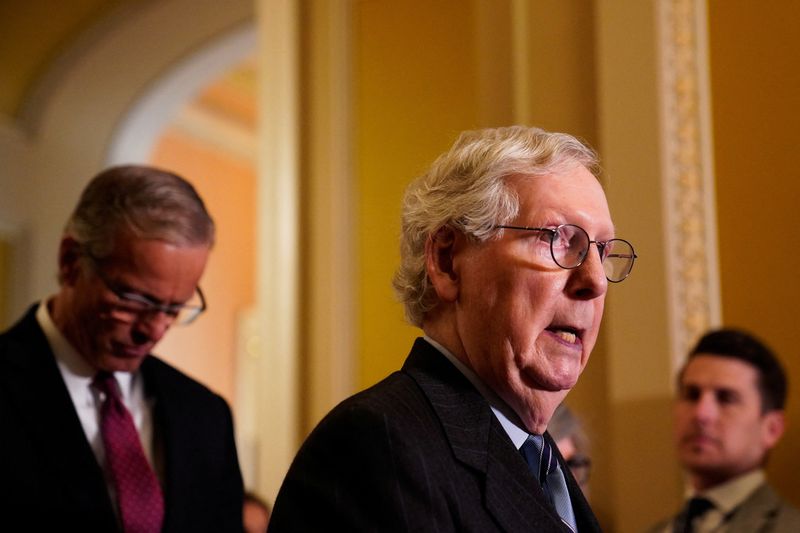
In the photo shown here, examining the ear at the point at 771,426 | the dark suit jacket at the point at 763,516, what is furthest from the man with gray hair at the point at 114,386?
the ear at the point at 771,426

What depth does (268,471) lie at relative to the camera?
4.02 metres

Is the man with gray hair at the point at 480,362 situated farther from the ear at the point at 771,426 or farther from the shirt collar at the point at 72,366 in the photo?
the ear at the point at 771,426

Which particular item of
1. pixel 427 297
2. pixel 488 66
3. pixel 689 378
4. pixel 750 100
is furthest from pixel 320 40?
pixel 427 297

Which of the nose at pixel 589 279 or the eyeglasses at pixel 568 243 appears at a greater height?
the eyeglasses at pixel 568 243

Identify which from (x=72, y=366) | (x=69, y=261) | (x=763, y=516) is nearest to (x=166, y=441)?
(x=72, y=366)

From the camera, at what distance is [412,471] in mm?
1354

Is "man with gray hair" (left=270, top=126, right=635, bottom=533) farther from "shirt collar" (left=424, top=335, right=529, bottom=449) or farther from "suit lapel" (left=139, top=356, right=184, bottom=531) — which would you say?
"suit lapel" (left=139, top=356, right=184, bottom=531)

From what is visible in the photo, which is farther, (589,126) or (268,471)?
(268,471)

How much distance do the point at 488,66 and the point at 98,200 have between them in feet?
5.43

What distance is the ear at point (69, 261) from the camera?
2.35 m

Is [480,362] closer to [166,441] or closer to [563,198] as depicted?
[563,198]

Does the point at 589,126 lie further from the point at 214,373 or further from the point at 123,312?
the point at 214,373

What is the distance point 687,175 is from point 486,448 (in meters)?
2.14

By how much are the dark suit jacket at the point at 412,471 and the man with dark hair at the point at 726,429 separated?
6.18ft
